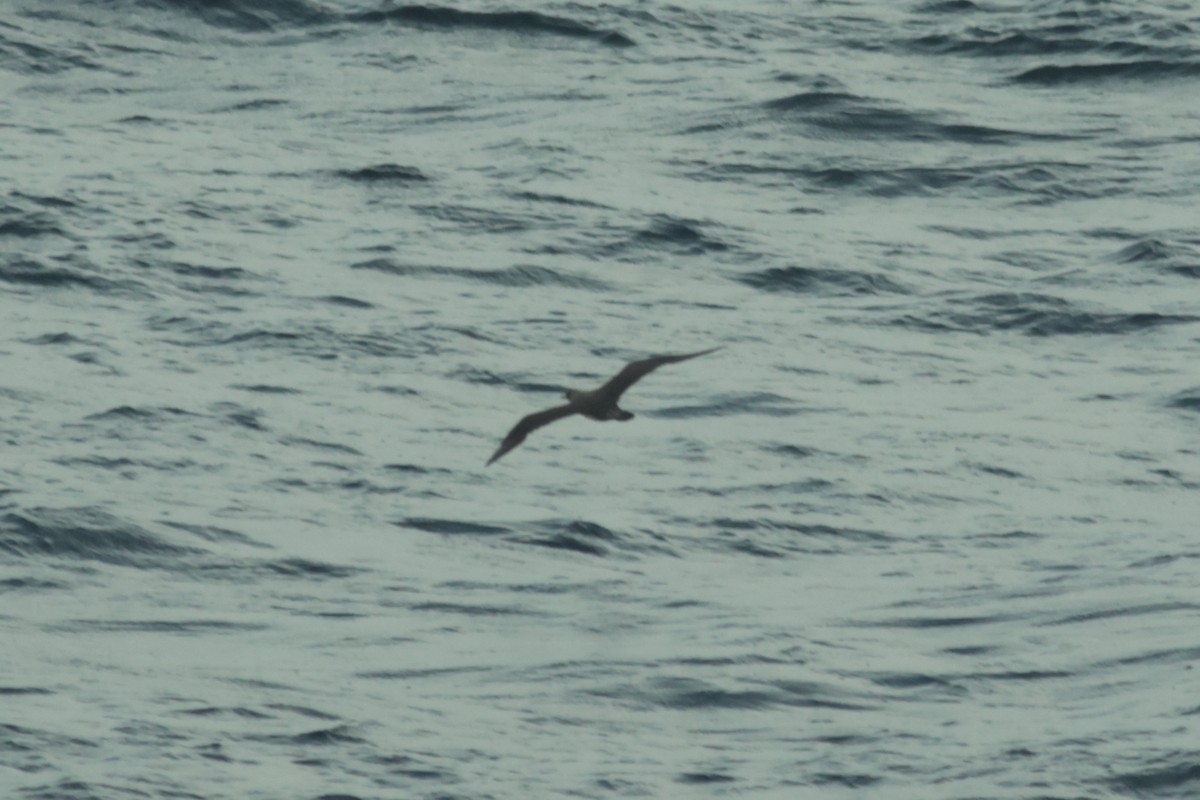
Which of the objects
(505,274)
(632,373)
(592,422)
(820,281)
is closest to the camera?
(632,373)

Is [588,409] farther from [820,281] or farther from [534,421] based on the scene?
[820,281]

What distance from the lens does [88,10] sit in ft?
131

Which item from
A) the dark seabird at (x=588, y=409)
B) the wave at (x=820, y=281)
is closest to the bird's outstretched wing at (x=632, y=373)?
the dark seabird at (x=588, y=409)

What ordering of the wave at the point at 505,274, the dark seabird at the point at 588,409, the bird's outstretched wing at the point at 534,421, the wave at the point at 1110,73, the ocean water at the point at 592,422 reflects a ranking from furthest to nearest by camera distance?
the wave at the point at 1110,73 → the wave at the point at 505,274 → the ocean water at the point at 592,422 → the bird's outstretched wing at the point at 534,421 → the dark seabird at the point at 588,409

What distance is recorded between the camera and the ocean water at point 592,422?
2453 cm

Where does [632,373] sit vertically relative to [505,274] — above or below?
above

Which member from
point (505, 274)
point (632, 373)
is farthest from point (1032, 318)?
point (632, 373)

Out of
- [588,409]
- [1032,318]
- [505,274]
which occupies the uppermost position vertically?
[588,409]

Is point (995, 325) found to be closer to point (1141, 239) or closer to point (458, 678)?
point (1141, 239)

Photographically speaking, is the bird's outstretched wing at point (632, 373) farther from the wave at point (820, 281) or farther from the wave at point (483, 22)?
the wave at point (483, 22)

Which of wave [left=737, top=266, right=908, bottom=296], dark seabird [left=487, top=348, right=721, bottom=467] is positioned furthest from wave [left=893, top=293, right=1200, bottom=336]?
dark seabird [left=487, top=348, right=721, bottom=467]

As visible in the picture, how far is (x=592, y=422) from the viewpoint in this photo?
98.9 feet

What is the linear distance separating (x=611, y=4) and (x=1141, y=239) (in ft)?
32.9

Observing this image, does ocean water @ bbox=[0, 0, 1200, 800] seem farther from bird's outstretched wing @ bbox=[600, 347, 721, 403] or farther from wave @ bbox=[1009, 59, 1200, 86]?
bird's outstretched wing @ bbox=[600, 347, 721, 403]
